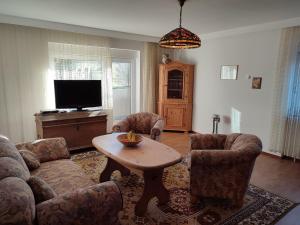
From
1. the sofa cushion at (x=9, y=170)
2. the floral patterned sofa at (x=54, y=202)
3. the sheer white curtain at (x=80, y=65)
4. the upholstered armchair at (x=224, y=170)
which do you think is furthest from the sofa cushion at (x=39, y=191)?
the sheer white curtain at (x=80, y=65)

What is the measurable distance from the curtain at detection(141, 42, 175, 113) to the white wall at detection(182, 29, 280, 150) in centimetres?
84

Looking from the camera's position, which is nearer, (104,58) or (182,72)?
(104,58)

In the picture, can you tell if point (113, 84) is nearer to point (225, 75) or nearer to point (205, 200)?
point (225, 75)

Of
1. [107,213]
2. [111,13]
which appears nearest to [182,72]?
[111,13]

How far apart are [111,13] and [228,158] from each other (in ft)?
8.81

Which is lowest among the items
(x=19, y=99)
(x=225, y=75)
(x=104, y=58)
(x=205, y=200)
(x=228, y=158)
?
(x=205, y=200)

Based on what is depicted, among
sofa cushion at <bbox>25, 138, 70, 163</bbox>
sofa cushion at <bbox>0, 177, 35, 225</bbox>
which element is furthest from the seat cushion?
sofa cushion at <bbox>0, 177, 35, 225</bbox>

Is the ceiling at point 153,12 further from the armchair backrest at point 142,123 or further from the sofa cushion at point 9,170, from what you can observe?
the sofa cushion at point 9,170

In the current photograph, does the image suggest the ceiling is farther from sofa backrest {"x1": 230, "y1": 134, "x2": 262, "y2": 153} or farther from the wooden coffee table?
the wooden coffee table

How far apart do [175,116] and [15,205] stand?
15.5 ft

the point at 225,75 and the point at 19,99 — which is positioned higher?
the point at 225,75

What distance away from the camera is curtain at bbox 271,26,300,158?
11.9 feet

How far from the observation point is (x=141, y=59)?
5609 millimetres

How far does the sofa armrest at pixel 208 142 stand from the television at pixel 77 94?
242 centimetres
